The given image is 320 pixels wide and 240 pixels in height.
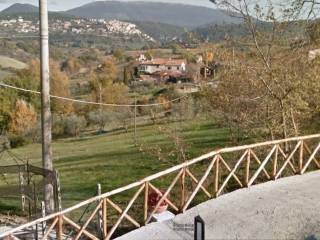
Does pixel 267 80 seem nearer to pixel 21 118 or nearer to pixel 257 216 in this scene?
pixel 257 216

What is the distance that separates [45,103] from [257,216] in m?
5.06

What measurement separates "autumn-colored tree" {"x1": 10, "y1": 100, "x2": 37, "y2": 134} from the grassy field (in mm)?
5110

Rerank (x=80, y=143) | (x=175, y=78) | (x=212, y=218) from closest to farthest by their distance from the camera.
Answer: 1. (x=212, y=218)
2. (x=80, y=143)
3. (x=175, y=78)

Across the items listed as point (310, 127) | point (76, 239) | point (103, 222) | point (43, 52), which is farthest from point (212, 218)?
point (310, 127)

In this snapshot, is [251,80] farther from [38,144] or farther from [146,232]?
[38,144]

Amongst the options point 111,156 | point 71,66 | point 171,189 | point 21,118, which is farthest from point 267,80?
point 71,66

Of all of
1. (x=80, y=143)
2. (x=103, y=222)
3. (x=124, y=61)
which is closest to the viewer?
(x=103, y=222)

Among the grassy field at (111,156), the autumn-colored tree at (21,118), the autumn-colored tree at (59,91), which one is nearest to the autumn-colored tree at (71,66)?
the autumn-colored tree at (59,91)

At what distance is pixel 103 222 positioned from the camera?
33.8 ft

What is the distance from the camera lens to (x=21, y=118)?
58.1 metres

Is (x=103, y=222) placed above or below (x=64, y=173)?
above

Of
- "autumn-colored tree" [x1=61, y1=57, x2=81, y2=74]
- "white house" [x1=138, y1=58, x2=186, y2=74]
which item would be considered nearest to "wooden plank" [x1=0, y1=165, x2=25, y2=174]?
"white house" [x1=138, y1=58, x2=186, y2=74]

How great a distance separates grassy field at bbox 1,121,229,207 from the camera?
26.1 m

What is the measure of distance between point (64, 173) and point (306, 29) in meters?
18.4
